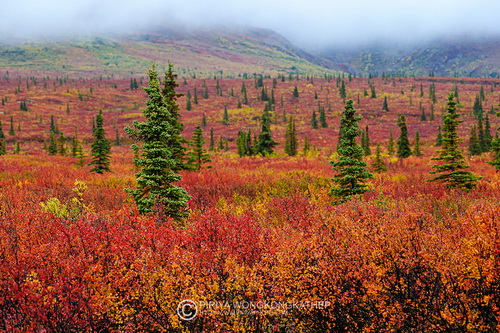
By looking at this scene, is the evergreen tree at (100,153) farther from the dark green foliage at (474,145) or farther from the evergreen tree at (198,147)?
the dark green foliage at (474,145)

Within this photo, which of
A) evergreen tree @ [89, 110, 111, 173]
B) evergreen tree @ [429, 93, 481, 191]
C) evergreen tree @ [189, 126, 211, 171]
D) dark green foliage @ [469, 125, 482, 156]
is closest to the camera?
evergreen tree @ [429, 93, 481, 191]

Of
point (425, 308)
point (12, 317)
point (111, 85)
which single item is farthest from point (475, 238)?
point (111, 85)

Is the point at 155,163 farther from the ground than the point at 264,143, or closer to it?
farther from the ground

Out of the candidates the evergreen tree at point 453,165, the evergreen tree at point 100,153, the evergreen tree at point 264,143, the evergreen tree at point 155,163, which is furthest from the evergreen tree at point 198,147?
the evergreen tree at point 264,143

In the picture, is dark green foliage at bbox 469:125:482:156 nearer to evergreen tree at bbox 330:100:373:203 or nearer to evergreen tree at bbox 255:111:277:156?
evergreen tree at bbox 255:111:277:156

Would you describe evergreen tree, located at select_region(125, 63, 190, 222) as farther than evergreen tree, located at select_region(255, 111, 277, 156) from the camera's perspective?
No

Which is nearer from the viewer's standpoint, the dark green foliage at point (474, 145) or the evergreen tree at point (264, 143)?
the evergreen tree at point (264, 143)

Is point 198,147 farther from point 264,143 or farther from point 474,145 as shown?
point 474,145

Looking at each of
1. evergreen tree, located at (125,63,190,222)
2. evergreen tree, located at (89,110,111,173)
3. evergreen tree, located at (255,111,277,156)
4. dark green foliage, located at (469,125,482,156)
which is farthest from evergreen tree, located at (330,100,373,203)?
dark green foliage, located at (469,125,482,156)

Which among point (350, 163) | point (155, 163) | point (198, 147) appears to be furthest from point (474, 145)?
point (155, 163)

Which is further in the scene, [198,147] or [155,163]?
[198,147]

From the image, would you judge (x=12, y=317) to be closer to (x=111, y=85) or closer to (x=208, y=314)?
(x=208, y=314)

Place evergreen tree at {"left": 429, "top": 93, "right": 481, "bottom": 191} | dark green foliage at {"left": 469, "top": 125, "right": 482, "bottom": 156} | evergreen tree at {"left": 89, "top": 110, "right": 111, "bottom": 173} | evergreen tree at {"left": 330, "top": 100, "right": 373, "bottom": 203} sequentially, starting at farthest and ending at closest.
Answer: dark green foliage at {"left": 469, "top": 125, "right": 482, "bottom": 156}, evergreen tree at {"left": 89, "top": 110, "right": 111, "bottom": 173}, evergreen tree at {"left": 429, "top": 93, "right": 481, "bottom": 191}, evergreen tree at {"left": 330, "top": 100, "right": 373, "bottom": 203}

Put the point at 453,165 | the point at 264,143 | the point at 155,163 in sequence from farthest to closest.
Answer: the point at 264,143
the point at 453,165
the point at 155,163
